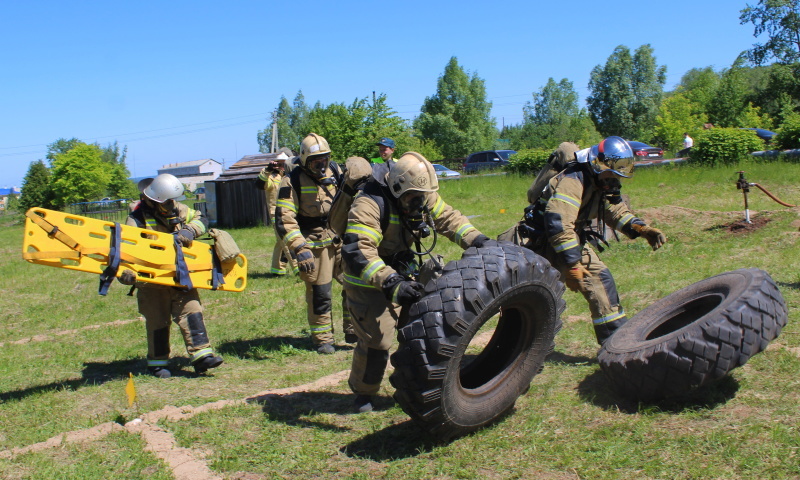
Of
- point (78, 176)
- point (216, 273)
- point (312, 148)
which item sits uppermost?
point (78, 176)

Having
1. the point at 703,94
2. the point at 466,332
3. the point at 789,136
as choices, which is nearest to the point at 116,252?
the point at 466,332

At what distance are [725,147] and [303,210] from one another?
14.4 m

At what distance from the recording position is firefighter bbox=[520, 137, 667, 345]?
5328mm

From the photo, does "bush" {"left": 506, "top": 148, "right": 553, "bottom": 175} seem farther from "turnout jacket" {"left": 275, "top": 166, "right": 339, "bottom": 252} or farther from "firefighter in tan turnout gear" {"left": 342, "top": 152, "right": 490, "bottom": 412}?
"firefighter in tan turnout gear" {"left": 342, "top": 152, "right": 490, "bottom": 412}

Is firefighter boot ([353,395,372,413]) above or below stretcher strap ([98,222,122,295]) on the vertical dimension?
below

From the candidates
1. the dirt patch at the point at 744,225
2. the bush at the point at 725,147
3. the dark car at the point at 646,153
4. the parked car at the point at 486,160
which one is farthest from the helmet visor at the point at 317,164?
the parked car at the point at 486,160

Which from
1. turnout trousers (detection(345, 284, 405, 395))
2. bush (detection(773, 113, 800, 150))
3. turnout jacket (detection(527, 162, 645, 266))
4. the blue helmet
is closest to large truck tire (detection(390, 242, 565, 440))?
turnout trousers (detection(345, 284, 405, 395))

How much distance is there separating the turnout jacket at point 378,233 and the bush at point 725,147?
14985mm

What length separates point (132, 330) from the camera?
802 cm

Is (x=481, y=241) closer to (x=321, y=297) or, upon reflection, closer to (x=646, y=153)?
(x=321, y=297)

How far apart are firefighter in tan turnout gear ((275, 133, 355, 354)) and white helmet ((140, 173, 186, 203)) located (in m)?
0.91

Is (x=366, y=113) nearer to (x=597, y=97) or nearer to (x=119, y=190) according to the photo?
(x=119, y=190)

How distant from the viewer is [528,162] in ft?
71.8

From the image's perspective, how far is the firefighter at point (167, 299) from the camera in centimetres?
586
